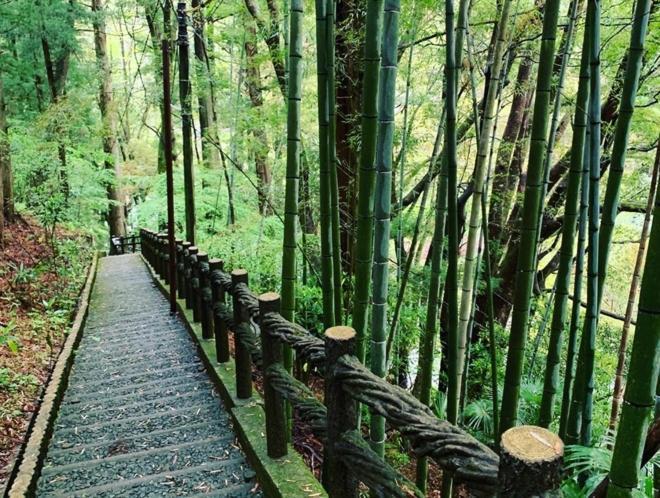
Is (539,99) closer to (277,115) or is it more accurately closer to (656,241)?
(656,241)

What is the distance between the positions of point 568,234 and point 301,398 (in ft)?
4.43

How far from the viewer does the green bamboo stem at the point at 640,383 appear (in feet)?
2.69

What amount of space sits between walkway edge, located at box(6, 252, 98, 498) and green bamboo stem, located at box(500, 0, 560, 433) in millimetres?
2231

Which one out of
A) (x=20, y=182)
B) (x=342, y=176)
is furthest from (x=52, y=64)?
(x=342, y=176)

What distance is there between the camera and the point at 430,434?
3.84 feet

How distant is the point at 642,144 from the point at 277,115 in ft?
14.6

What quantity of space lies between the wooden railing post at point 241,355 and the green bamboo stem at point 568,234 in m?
1.64

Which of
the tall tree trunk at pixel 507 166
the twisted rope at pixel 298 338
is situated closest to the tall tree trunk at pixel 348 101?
the tall tree trunk at pixel 507 166

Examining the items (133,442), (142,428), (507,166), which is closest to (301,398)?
(133,442)

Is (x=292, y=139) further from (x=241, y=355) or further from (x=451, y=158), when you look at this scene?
(x=241, y=355)

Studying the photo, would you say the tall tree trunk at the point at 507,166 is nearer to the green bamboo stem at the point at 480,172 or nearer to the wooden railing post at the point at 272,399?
the green bamboo stem at the point at 480,172

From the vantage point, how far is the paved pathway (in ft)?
8.09

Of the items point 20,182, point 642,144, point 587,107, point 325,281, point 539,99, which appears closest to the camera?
point 539,99

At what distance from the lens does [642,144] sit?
566 cm
